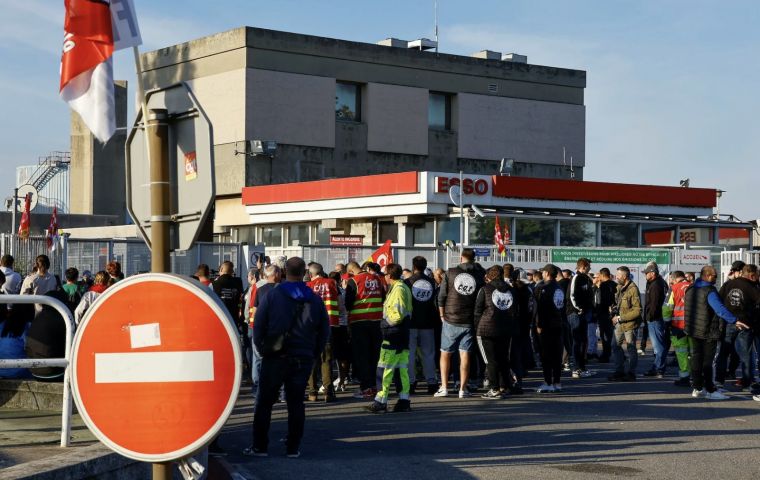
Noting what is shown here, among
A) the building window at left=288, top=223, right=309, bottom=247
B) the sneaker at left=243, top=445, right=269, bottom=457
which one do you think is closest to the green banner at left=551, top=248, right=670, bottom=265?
the building window at left=288, top=223, right=309, bottom=247

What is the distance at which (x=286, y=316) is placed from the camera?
10.9 m

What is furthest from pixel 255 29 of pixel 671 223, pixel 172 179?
pixel 172 179

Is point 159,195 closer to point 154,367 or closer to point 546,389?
point 154,367

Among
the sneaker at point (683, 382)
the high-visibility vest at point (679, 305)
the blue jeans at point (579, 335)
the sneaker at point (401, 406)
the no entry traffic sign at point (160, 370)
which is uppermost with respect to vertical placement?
the no entry traffic sign at point (160, 370)

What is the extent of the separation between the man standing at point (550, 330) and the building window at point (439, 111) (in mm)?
45538

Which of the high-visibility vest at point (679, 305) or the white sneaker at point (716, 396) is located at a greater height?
the high-visibility vest at point (679, 305)

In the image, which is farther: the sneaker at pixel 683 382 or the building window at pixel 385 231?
the building window at pixel 385 231

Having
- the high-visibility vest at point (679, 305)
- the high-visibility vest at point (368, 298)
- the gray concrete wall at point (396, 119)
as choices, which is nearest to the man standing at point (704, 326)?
the high-visibility vest at point (679, 305)

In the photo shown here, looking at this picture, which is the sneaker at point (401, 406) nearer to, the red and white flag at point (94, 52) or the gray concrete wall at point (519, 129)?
the red and white flag at point (94, 52)

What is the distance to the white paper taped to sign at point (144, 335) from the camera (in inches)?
183

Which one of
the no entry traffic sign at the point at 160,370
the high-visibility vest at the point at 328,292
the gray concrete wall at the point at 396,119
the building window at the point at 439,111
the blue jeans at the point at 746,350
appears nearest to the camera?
the no entry traffic sign at the point at 160,370

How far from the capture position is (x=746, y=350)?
1683 cm

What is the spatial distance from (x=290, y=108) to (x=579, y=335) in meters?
38.2

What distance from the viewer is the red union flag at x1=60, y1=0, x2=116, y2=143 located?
547 centimetres
